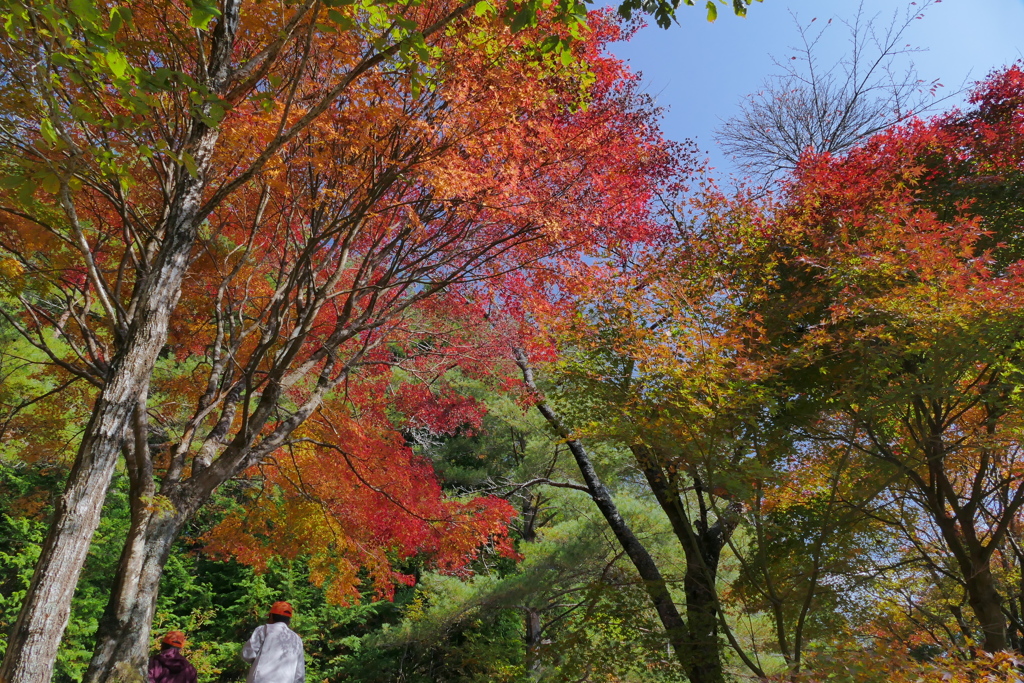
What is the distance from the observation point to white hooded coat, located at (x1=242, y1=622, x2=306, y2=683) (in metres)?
4.29

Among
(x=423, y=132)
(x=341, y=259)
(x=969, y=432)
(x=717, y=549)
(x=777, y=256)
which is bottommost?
(x=717, y=549)

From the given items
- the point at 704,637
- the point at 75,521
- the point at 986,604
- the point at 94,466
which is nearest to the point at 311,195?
the point at 94,466

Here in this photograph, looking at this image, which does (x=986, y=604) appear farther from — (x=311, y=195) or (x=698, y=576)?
(x=311, y=195)

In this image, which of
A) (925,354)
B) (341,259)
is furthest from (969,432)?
(341,259)

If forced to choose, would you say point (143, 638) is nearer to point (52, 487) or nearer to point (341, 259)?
point (341, 259)

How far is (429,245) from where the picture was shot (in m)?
6.57

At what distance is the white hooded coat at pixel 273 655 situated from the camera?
4.29 metres

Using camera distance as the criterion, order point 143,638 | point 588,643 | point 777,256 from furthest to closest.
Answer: point 777,256
point 588,643
point 143,638

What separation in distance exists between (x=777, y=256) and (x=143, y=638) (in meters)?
6.54

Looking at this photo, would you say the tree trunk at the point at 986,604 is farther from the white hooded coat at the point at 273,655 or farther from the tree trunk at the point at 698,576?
the white hooded coat at the point at 273,655

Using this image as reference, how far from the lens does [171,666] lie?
4691 mm

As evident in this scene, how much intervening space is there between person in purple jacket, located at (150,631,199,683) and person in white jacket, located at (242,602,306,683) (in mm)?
695

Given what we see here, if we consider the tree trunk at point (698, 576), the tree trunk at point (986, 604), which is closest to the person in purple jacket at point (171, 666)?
the tree trunk at point (698, 576)

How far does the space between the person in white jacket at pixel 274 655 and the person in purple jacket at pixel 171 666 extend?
0.69 meters
